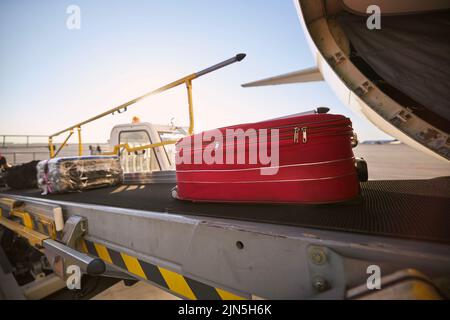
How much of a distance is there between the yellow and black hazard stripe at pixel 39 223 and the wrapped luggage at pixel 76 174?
378mm

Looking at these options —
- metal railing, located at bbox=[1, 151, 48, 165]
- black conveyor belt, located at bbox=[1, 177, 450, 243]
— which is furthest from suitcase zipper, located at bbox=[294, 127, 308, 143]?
metal railing, located at bbox=[1, 151, 48, 165]

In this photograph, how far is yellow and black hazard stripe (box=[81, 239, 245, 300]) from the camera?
32.5 inches

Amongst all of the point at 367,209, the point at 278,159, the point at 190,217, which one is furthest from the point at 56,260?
the point at 367,209

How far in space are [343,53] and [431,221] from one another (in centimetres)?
178

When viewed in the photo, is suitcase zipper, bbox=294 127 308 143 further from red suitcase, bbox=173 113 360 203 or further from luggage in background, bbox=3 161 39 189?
luggage in background, bbox=3 161 39 189

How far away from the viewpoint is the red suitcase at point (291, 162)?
102 centimetres

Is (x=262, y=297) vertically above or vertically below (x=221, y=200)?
below

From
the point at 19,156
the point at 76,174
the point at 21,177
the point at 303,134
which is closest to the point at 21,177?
the point at 21,177

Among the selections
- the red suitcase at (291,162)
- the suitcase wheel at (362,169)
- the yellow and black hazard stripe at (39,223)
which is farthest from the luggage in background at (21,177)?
the suitcase wheel at (362,169)

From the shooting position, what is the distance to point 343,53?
1.97 metres

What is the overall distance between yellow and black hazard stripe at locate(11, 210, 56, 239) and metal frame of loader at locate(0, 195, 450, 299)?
0.70 feet

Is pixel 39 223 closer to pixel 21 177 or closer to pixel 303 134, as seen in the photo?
pixel 303 134

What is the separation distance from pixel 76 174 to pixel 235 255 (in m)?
2.39
